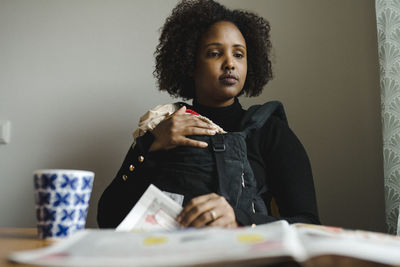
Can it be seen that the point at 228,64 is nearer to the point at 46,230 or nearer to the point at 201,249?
the point at 46,230

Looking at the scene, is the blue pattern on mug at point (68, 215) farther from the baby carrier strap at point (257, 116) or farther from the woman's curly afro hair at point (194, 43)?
the woman's curly afro hair at point (194, 43)

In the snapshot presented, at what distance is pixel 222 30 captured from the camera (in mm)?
1197

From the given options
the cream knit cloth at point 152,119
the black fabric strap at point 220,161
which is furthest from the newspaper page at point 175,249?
the cream knit cloth at point 152,119

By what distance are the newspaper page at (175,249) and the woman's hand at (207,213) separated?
22 cm

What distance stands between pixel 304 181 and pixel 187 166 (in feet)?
1.04

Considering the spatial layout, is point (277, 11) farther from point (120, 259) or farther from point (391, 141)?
point (120, 259)

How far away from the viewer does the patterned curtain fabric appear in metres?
0.99

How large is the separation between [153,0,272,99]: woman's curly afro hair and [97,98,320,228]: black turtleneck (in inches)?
11.5

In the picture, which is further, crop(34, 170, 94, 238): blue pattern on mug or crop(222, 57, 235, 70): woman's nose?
crop(222, 57, 235, 70): woman's nose

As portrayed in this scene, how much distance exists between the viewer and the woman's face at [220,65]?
114 cm

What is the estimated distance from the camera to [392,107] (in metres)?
1.00

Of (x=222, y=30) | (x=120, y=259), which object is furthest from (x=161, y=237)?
(x=222, y=30)

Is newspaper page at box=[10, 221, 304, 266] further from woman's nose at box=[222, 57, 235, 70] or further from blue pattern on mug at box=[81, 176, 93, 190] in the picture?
woman's nose at box=[222, 57, 235, 70]

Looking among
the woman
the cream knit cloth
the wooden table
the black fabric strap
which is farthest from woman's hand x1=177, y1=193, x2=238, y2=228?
the cream knit cloth
